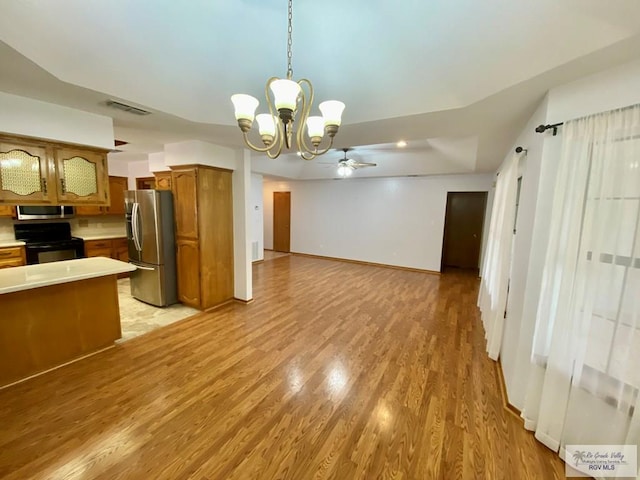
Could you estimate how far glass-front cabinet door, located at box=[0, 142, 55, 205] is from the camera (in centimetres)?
223

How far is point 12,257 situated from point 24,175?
9.43 ft

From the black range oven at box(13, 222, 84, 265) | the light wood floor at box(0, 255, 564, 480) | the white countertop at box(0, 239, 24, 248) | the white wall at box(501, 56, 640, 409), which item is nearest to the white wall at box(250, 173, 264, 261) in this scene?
the black range oven at box(13, 222, 84, 265)

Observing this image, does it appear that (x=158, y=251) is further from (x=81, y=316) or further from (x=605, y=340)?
(x=605, y=340)

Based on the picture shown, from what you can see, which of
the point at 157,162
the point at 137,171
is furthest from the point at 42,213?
the point at 157,162

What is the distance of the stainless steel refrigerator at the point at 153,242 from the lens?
369 centimetres

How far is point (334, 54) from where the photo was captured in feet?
7.22

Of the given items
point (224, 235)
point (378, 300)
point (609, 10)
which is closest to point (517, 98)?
point (609, 10)

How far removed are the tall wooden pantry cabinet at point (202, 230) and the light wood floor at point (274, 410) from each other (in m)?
0.61

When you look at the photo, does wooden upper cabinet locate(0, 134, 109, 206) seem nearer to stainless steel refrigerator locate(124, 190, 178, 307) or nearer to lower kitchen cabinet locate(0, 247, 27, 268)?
stainless steel refrigerator locate(124, 190, 178, 307)

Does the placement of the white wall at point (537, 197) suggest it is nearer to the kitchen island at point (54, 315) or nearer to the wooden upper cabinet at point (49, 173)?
the kitchen island at point (54, 315)

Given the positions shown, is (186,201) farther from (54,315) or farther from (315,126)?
(315,126)

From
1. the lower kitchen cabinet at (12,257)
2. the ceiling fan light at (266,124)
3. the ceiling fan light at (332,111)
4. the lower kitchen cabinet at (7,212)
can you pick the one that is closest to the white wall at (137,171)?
the lower kitchen cabinet at (7,212)

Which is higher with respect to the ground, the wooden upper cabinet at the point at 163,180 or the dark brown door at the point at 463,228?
the wooden upper cabinet at the point at 163,180

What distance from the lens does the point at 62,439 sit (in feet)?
5.67
